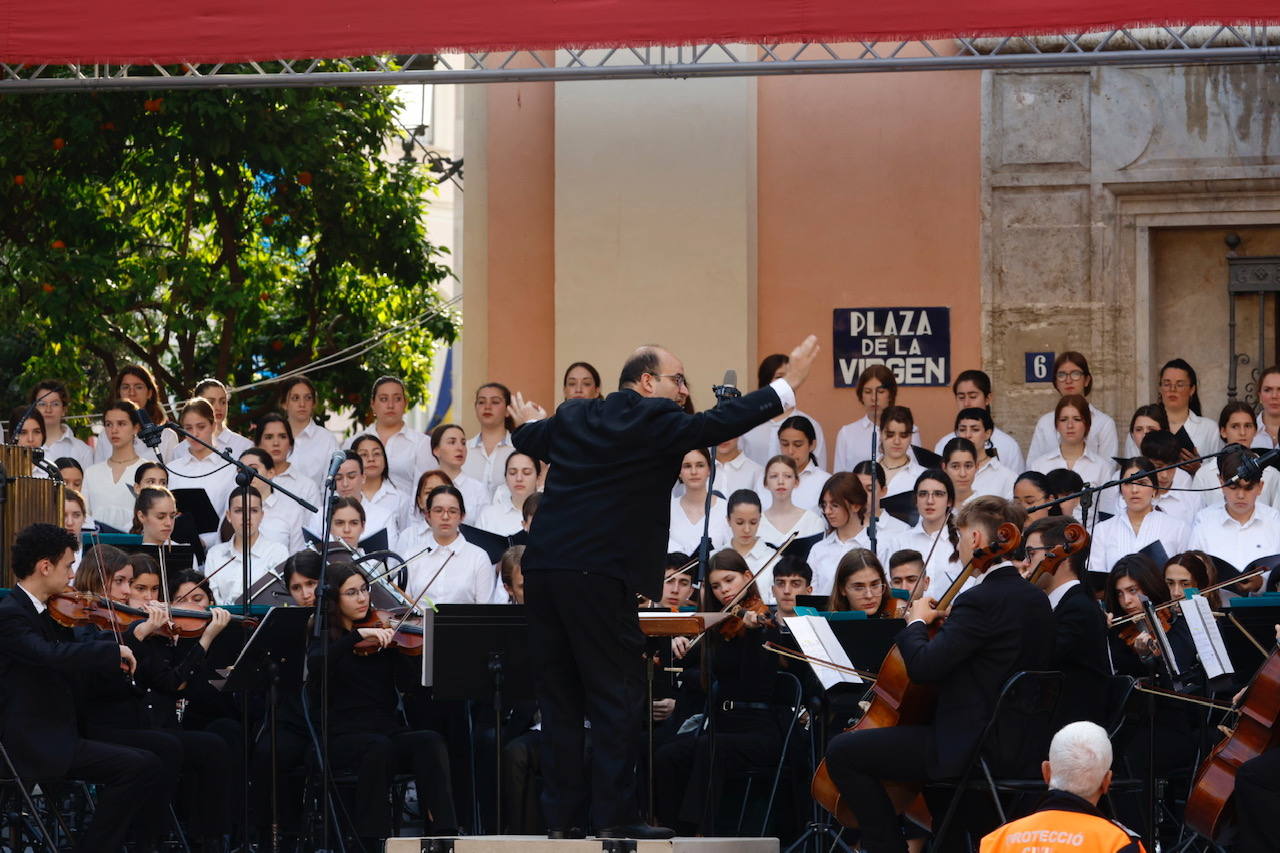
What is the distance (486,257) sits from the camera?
12.4 meters

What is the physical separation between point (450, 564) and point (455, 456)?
1113 mm

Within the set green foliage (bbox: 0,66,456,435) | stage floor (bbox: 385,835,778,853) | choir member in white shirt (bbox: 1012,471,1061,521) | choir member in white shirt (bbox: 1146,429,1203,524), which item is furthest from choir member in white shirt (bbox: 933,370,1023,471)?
green foliage (bbox: 0,66,456,435)

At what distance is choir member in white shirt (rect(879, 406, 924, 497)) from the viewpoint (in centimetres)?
991

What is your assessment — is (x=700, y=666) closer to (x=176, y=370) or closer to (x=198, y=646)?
(x=198, y=646)

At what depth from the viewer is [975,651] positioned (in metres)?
6.61

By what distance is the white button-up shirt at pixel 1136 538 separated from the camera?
916cm

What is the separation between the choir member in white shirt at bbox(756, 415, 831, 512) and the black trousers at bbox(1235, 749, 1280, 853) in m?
3.59

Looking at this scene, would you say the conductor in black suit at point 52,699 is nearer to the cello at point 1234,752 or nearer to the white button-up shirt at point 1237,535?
the cello at point 1234,752

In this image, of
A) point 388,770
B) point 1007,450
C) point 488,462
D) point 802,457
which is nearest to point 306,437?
point 488,462

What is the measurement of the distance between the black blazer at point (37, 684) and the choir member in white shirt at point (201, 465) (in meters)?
2.63

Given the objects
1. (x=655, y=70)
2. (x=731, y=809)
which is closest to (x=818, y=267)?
(x=655, y=70)

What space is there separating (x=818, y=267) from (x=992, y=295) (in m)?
1.08

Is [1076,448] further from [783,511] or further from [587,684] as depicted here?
[587,684]

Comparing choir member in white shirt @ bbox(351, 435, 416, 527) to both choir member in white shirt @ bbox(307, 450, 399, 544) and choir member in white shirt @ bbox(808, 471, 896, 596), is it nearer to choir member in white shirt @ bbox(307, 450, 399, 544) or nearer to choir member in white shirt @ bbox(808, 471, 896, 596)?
choir member in white shirt @ bbox(307, 450, 399, 544)
